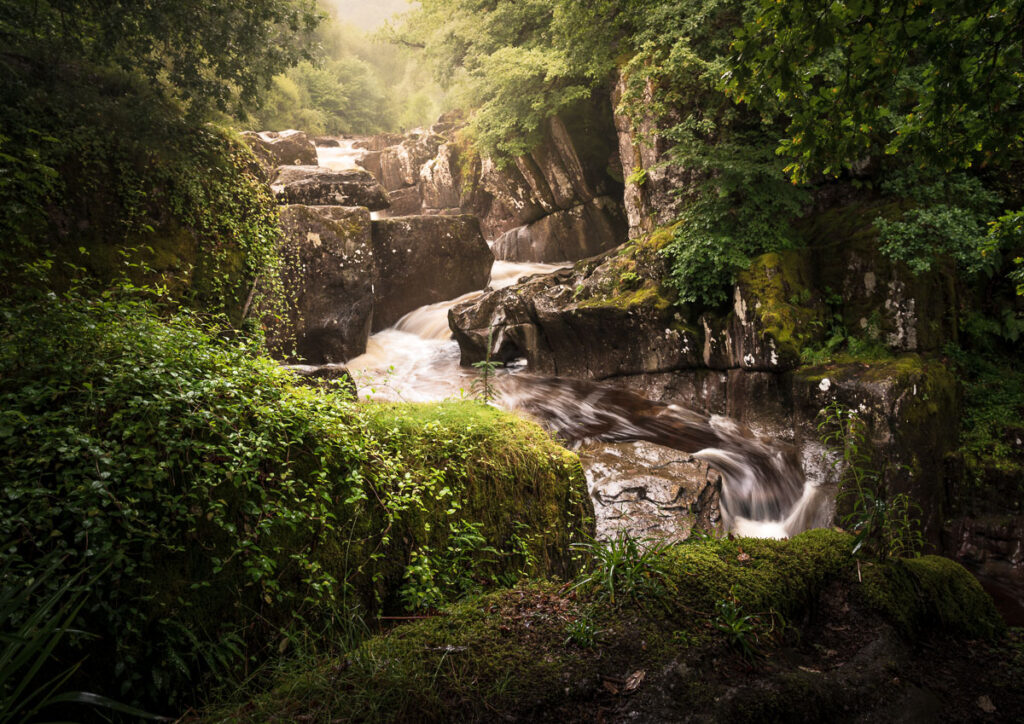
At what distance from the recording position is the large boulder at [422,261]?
14180 millimetres

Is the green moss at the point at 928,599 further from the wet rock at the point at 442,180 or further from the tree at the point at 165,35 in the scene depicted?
the wet rock at the point at 442,180

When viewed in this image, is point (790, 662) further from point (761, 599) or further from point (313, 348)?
point (313, 348)

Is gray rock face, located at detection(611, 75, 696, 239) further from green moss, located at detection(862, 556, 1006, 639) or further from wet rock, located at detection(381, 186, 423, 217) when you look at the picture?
wet rock, located at detection(381, 186, 423, 217)

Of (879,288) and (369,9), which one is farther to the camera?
(369,9)

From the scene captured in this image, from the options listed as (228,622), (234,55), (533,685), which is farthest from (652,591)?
(234,55)

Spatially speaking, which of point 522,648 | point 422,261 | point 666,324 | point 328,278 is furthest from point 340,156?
point 522,648

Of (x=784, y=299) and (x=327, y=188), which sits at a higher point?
(x=327, y=188)

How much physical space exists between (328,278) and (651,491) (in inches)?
347

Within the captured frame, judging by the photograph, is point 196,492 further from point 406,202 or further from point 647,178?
point 406,202

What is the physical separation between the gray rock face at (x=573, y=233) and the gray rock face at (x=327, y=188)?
6.71m

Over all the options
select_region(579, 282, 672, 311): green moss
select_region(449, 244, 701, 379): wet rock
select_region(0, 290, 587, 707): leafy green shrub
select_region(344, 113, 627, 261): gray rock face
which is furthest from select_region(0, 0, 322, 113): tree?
select_region(344, 113, 627, 261): gray rock face

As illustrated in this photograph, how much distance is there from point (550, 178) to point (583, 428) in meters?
11.8

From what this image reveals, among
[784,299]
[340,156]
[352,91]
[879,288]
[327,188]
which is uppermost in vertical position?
[352,91]

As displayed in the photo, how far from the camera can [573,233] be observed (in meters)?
18.2
